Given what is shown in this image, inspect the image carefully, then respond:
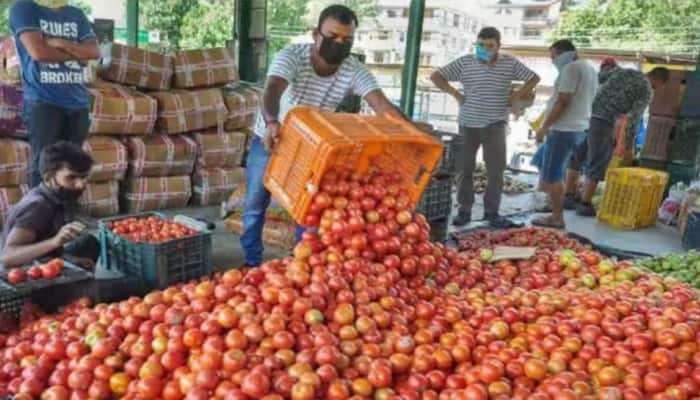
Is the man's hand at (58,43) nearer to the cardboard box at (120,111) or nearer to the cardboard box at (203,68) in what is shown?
the cardboard box at (120,111)

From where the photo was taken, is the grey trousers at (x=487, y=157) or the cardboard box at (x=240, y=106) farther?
the cardboard box at (x=240, y=106)

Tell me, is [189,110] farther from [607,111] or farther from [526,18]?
[526,18]

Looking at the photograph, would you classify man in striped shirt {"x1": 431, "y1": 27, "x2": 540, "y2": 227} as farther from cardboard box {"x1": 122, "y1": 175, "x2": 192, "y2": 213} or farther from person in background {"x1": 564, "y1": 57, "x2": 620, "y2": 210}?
cardboard box {"x1": 122, "y1": 175, "x2": 192, "y2": 213}

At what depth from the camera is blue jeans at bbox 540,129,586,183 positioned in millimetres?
6117

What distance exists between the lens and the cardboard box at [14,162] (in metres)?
5.12

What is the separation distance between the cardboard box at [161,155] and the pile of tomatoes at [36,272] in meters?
3.12

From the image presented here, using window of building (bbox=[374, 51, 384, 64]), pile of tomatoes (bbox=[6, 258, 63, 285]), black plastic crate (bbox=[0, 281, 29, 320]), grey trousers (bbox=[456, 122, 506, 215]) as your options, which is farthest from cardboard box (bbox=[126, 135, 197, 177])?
window of building (bbox=[374, 51, 384, 64])

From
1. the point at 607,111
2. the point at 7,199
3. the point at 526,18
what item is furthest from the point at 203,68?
the point at 526,18

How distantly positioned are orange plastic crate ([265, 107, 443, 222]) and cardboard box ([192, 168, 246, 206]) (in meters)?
3.46

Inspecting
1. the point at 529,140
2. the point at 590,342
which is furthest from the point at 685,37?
the point at 590,342

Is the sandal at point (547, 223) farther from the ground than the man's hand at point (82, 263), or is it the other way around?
the man's hand at point (82, 263)

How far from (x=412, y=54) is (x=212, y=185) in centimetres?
317

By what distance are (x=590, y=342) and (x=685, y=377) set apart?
0.32m

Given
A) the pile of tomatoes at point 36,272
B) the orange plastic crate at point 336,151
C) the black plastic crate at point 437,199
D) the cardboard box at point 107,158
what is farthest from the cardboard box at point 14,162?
the black plastic crate at point 437,199
